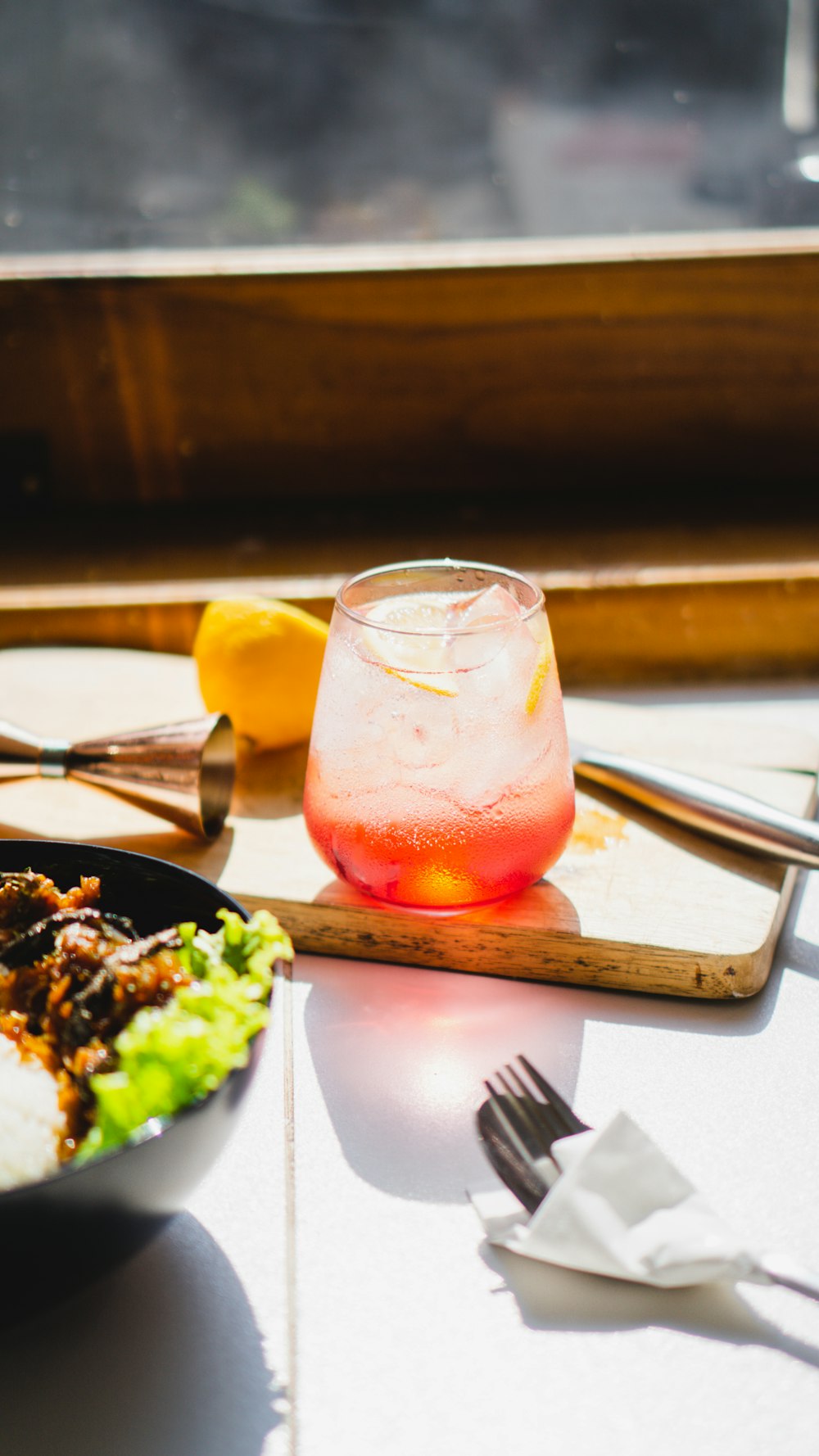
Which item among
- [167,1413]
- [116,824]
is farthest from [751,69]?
[167,1413]

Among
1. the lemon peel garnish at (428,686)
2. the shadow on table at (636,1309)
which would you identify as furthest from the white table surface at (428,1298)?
the lemon peel garnish at (428,686)

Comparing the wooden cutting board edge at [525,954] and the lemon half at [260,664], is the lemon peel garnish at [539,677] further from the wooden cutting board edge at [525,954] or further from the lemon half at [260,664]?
the lemon half at [260,664]

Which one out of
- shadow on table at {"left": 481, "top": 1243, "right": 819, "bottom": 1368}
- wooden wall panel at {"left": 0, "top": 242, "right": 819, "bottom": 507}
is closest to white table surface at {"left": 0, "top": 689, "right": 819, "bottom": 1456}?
shadow on table at {"left": 481, "top": 1243, "right": 819, "bottom": 1368}

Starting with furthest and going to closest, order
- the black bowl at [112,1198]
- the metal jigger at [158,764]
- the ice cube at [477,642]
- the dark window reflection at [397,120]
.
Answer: the dark window reflection at [397,120] → the metal jigger at [158,764] → the ice cube at [477,642] → the black bowl at [112,1198]

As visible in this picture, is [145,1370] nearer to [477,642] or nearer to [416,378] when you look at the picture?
[477,642]

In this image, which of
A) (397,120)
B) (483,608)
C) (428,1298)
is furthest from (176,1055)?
(397,120)

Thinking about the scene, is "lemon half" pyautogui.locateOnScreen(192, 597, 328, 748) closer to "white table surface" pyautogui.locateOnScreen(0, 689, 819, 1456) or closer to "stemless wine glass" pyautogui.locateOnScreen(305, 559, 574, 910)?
"stemless wine glass" pyautogui.locateOnScreen(305, 559, 574, 910)
